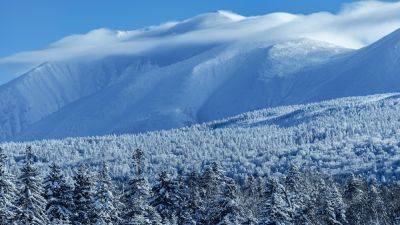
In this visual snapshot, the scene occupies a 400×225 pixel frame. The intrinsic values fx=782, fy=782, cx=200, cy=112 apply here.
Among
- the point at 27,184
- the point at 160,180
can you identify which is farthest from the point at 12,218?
the point at 160,180

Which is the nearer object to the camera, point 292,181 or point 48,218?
point 48,218

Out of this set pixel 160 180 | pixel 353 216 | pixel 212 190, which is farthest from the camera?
pixel 353 216

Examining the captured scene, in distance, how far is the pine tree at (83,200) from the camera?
7538 centimetres

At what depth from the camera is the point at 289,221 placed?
71438 millimetres

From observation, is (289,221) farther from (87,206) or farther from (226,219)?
(87,206)

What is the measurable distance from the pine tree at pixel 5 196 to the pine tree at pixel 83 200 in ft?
21.5

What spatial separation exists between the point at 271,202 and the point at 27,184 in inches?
881

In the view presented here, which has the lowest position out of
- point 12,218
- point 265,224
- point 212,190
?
point 265,224

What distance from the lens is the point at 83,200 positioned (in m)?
75.9

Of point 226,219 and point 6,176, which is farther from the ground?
point 6,176

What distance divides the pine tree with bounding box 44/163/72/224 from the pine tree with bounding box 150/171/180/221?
1038 centimetres

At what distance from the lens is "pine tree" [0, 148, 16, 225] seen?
69.4 m

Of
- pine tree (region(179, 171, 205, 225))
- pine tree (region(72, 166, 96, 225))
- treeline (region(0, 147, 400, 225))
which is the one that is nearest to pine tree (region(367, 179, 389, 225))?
pine tree (region(179, 171, 205, 225))

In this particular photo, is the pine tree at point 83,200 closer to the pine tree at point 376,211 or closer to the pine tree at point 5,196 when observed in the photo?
the pine tree at point 5,196
